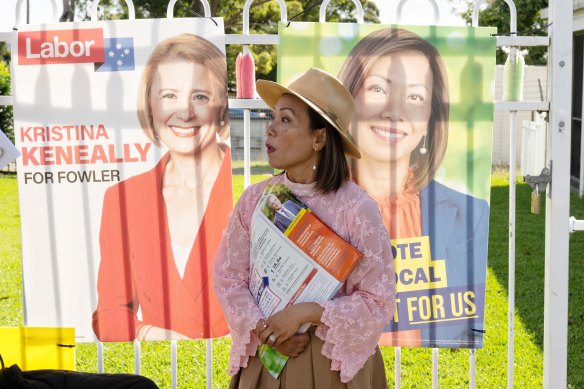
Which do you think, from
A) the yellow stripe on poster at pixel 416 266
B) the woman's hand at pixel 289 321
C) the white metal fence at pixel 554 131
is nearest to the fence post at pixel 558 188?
the white metal fence at pixel 554 131

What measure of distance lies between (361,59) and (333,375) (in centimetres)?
137

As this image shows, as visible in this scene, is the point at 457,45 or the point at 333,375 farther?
the point at 457,45

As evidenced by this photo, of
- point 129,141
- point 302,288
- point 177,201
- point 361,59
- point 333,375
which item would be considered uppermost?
point 361,59

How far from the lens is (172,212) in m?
3.70

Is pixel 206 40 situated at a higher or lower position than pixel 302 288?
higher

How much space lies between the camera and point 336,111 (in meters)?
2.91

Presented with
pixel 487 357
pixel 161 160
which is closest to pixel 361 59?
pixel 161 160

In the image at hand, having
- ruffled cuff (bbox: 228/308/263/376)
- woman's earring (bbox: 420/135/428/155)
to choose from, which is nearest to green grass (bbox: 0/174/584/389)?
woman's earring (bbox: 420/135/428/155)

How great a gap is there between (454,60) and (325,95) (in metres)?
0.90

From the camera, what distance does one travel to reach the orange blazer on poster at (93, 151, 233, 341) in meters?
3.68

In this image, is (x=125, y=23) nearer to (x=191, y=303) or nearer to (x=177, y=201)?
(x=177, y=201)

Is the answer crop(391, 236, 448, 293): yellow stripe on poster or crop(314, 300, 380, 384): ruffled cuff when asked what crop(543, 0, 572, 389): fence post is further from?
crop(314, 300, 380, 384): ruffled cuff

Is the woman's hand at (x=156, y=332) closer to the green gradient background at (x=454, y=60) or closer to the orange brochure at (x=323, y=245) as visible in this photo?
the orange brochure at (x=323, y=245)

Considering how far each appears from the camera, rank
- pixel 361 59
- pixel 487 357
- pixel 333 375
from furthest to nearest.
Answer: pixel 487 357
pixel 361 59
pixel 333 375
